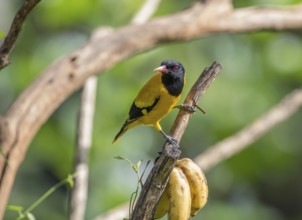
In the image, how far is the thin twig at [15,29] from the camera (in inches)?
94.9

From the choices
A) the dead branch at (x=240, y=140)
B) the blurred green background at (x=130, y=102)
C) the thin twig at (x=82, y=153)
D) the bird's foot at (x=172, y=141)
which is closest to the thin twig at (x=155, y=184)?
the bird's foot at (x=172, y=141)

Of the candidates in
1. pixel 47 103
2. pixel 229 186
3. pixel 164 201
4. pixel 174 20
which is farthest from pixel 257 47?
pixel 164 201

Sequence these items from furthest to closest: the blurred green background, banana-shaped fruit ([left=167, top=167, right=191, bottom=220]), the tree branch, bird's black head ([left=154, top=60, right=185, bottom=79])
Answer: the blurred green background
the tree branch
bird's black head ([left=154, top=60, right=185, bottom=79])
banana-shaped fruit ([left=167, top=167, right=191, bottom=220])

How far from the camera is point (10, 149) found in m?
3.59

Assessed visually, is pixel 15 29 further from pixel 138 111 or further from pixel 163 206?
pixel 138 111

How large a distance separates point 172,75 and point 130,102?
5.16 metres

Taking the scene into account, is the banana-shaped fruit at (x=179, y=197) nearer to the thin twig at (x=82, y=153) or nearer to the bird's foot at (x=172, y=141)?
the bird's foot at (x=172, y=141)

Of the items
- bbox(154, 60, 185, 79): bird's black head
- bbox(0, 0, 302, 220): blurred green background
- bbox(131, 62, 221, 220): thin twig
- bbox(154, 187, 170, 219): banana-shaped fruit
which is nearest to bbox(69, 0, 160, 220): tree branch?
bbox(154, 60, 185, 79): bird's black head

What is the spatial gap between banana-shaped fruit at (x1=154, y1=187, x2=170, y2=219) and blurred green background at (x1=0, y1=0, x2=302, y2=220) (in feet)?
19.0

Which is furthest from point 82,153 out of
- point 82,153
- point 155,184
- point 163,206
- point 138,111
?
point 155,184

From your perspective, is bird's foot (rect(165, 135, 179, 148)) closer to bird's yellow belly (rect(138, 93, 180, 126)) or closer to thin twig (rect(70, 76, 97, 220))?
bird's yellow belly (rect(138, 93, 180, 126))

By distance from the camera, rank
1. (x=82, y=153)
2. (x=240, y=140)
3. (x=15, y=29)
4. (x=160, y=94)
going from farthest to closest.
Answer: (x=240, y=140), (x=82, y=153), (x=160, y=94), (x=15, y=29)

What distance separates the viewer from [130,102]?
855 cm

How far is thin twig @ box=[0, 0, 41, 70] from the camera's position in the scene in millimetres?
2410
